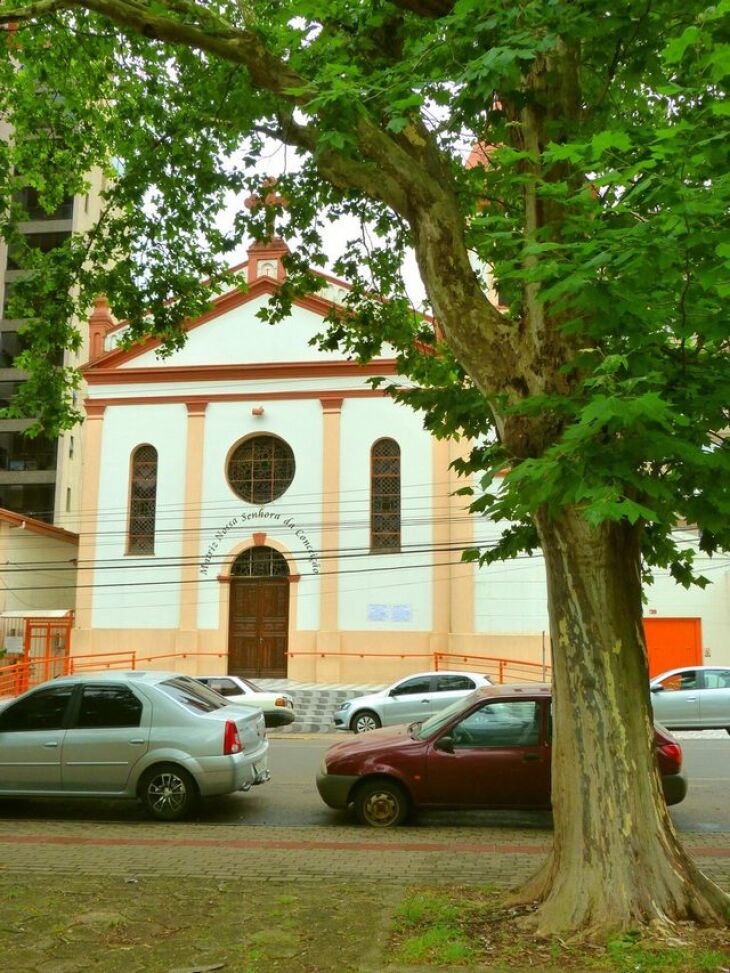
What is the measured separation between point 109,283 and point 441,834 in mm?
7706

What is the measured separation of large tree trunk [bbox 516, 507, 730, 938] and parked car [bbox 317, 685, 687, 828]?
3262 millimetres

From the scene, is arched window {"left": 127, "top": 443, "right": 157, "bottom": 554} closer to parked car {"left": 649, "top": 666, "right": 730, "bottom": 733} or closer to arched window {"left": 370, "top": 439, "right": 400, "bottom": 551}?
arched window {"left": 370, "top": 439, "right": 400, "bottom": 551}

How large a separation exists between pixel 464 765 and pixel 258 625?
19.6m

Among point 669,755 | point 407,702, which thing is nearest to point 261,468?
point 407,702

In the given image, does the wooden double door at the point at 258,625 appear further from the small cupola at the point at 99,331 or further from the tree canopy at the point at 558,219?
the tree canopy at the point at 558,219

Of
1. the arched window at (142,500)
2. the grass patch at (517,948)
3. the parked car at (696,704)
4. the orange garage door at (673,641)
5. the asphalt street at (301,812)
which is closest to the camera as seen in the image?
the grass patch at (517,948)

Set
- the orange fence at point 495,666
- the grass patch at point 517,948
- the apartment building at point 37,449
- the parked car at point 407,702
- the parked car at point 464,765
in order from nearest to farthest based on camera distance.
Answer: the grass patch at point 517,948
the parked car at point 464,765
the parked car at point 407,702
the orange fence at point 495,666
the apartment building at point 37,449

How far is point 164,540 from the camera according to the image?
28828 millimetres

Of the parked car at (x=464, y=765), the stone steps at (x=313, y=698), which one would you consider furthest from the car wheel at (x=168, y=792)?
the stone steps at (x=313, y=698)

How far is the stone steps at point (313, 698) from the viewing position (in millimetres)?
21312

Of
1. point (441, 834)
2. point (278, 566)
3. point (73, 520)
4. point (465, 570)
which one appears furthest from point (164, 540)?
point (441, 834)

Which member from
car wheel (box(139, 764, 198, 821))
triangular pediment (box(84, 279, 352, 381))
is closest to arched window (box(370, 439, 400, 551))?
triangular pediment (box(84, 279, 352, 381))

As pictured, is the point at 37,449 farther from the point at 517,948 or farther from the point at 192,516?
the point at 517,948

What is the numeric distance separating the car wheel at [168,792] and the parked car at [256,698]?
9.11 metres
